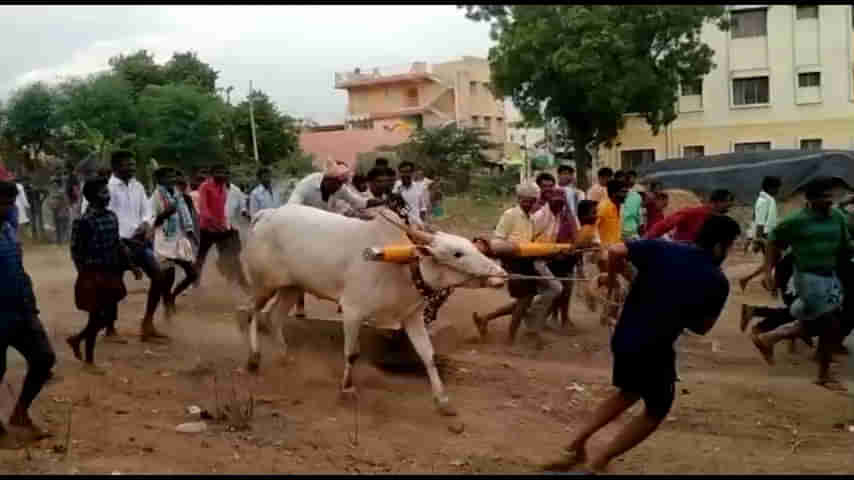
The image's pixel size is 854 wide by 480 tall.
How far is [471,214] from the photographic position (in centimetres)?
2473

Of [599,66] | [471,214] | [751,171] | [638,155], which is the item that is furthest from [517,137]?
[751,171]

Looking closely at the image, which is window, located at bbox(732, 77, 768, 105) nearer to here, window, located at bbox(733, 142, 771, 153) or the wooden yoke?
window, located at bbox(733, 142, 771, 153)

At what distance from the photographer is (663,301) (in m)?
5.40

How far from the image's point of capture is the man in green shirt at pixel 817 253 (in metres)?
7.86

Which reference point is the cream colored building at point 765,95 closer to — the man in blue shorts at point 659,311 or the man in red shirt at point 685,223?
the man in red shirt at point 685,223

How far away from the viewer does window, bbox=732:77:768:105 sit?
35875 mm

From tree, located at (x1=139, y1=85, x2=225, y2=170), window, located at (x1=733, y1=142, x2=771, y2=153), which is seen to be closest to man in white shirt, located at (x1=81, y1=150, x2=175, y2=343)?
tree, located at (x1=139, y1=85, x2=225, y2=170)

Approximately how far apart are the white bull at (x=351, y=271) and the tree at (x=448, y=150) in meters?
23.4

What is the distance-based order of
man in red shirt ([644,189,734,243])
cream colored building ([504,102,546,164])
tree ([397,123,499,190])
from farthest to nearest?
cream colored building ([504,102,546,164])
tree ([397,123,499,190])
man in red shirt ([644,189,734,243])

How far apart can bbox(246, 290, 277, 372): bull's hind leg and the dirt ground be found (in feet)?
0.33

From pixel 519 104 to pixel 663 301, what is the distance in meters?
24.7

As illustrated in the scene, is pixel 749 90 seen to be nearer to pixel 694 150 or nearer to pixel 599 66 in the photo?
pixel 694 150

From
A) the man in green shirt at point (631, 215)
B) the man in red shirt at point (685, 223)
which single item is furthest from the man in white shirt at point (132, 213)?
the man in green shirt at point (631, 215)

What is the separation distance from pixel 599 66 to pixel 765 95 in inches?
507
